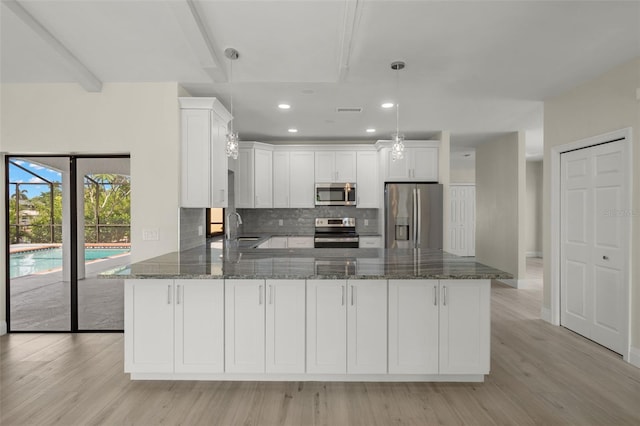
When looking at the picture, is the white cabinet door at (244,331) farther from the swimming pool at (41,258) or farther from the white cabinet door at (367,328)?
the swimming pool at (41,258)

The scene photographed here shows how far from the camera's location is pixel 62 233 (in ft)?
13.6

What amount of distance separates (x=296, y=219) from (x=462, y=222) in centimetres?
549

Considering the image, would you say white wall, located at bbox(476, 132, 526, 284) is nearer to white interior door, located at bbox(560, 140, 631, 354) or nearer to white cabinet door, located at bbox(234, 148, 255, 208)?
white interior door, located at bbox(560, 140, 631, 354)

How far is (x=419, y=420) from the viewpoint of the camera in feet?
7.64

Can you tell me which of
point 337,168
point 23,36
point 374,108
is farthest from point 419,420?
point 337,168

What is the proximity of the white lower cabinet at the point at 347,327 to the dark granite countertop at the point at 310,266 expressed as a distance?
0.57 feet

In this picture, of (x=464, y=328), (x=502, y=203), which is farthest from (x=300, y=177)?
(x=464, y=328)

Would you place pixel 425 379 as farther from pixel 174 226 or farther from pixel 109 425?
pixel 174 226

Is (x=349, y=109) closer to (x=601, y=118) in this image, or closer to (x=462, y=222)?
(x=601, y=118)

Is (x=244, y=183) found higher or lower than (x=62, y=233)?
higher

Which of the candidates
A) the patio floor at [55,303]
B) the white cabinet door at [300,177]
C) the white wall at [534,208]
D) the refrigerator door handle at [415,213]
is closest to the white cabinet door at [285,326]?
the patio floor at [55,303]

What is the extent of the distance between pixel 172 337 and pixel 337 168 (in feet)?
14.3

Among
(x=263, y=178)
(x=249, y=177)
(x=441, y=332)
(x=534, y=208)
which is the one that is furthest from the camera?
(x=534, y=208)

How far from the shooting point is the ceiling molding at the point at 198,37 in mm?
2455
